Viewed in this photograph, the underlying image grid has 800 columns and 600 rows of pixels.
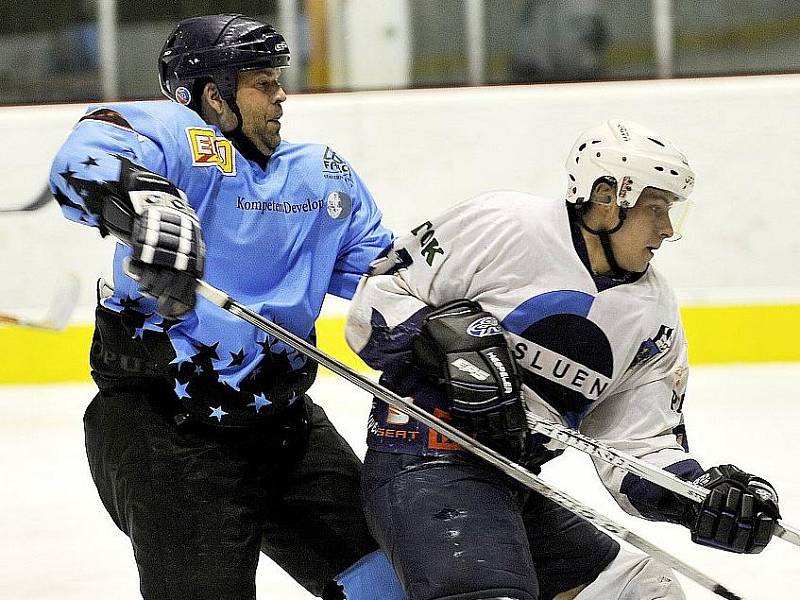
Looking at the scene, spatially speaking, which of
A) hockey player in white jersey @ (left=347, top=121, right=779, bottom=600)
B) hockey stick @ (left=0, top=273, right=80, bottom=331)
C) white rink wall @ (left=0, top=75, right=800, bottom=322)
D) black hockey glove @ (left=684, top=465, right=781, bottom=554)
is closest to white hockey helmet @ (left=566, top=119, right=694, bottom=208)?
hockey player in white jersey @ (left=347, top=121, right=779, bottom=600)

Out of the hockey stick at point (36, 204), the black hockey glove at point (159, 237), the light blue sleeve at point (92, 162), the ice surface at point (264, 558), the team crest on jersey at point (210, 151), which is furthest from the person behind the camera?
the hockey stick at point (36, 204)

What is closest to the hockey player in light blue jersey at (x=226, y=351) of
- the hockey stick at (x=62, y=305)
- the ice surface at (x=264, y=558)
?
the ice surface at (x=264, y=558)

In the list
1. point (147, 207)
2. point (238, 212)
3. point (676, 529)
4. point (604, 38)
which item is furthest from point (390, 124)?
point (147, 207)

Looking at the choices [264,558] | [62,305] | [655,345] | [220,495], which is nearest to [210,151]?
[220,495]

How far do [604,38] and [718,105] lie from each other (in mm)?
509

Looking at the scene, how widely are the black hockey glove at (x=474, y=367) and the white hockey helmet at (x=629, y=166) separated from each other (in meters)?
0.24

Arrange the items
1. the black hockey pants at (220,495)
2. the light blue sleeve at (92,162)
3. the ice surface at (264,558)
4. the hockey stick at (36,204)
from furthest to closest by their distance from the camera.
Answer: the hockey stick at (36,204), the ice surface at (264,558), the black hockey pants at (220,495), the light blue sleeve at (92,162)

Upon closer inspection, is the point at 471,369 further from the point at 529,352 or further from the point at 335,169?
the point at 335,169

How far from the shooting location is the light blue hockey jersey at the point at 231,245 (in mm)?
1995

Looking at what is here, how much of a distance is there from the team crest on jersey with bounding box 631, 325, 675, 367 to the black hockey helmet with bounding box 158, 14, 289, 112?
75 centimetres

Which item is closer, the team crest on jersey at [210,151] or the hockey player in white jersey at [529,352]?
the hockey player in white jersey at [529,352]

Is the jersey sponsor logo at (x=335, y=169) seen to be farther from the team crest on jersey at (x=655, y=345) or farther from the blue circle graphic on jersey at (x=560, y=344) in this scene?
the team crest on jersey at (x=655, y=345)

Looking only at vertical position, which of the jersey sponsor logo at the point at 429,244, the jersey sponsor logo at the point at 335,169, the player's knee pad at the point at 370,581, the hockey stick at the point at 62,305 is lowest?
the hockey stick at the point at 62,305

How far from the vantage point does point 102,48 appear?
5.07m
